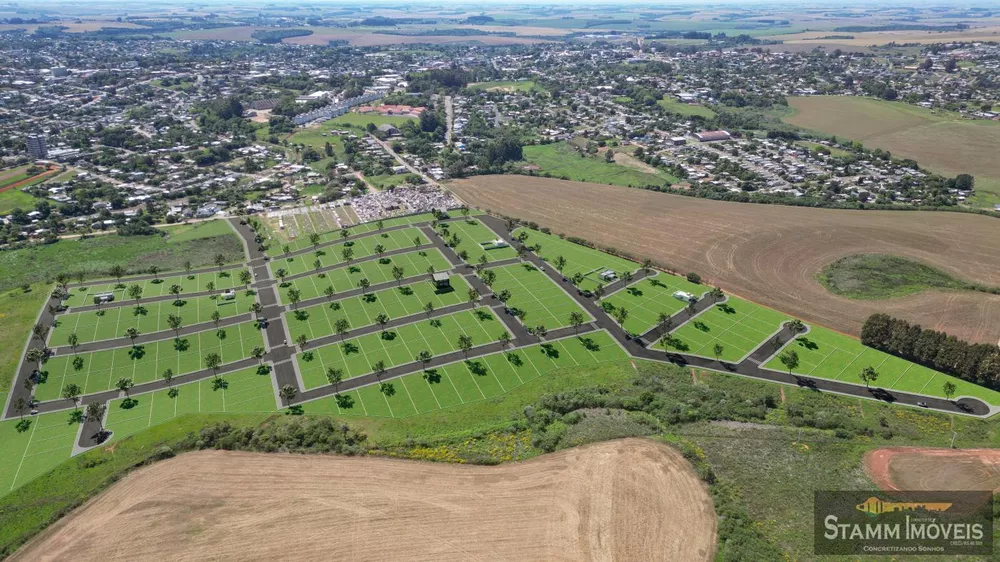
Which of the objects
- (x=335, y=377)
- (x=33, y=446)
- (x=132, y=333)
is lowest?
(x=33, y=446)

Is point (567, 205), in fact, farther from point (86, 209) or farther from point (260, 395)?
point (86, 209)

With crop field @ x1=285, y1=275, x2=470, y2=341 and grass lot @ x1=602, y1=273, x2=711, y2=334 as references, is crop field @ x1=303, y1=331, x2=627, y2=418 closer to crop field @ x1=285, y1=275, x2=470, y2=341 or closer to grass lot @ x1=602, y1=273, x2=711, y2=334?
grass lot @ x1=602, y1=273, x2=711, y2=334

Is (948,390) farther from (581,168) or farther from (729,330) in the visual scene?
(581,168)

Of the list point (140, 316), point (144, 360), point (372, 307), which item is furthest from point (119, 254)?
point (372, 307)

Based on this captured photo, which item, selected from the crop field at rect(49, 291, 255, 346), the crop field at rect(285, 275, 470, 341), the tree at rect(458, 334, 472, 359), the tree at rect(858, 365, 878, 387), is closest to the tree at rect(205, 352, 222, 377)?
the crop field at rect(285, 275, 470, 341)

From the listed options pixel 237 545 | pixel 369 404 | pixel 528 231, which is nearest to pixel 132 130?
pixel 528 231

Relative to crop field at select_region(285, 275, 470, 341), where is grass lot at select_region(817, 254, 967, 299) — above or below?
above

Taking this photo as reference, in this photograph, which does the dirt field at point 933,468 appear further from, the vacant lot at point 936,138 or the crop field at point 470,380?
the vacant lot at point 936,138
